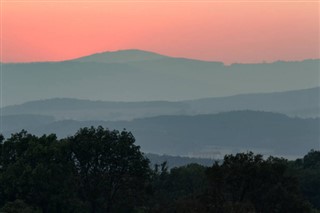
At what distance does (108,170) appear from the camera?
58250mm

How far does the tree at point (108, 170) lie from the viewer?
188 feet

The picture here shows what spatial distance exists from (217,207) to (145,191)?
57.8ft

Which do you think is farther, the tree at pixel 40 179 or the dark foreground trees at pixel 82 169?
the dark foreground trees at pixel 82 169

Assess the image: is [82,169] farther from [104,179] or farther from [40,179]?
[40,179]

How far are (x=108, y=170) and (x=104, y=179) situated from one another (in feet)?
3.07

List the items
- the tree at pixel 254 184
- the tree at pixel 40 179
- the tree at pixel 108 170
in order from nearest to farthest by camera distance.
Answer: the tree at pixel 254 184 → the tree at pixel 40 179 → the tree at pixel 108 170

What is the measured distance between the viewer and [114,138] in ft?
192

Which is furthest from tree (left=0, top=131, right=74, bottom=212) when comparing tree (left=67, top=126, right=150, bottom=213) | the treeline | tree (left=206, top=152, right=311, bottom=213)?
tree (left=206, top=152, right=311, bottom=213)

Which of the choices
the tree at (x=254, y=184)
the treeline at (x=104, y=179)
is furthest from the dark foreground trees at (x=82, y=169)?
the tree at (x=254, y=184)

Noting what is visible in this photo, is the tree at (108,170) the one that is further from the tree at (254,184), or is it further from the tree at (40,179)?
the tree at (254,184)

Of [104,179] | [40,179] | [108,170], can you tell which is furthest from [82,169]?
[40,179]

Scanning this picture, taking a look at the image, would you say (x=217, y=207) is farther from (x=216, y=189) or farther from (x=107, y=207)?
(x=107, y=207)

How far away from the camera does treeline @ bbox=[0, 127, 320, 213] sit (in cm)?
4878

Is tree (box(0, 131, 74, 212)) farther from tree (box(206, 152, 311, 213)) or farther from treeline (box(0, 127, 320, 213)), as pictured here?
tree (box(206, 152, 311, 213))
